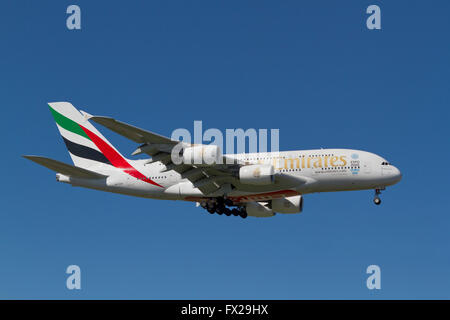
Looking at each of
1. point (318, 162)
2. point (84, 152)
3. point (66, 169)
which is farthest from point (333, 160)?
point (84, 152)

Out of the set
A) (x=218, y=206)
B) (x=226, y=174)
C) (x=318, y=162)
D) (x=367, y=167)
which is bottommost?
(x=218, y=206)

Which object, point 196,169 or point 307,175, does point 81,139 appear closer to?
point 196,169

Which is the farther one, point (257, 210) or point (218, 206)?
point (257, 210)

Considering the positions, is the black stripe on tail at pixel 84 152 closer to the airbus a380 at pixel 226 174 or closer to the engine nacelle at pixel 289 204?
the airbus a380 at pixel 226 174

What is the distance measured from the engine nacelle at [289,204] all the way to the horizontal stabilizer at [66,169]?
38.9 ft

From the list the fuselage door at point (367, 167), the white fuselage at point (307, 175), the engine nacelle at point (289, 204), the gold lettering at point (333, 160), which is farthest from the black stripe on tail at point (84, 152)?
the fuselage door at point (367, 167)

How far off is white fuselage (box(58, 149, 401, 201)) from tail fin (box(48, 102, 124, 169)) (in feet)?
14.2

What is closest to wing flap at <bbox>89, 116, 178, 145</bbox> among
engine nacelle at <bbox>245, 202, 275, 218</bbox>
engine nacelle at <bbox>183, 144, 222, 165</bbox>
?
engine nacelle at <bbox>183, 144, 222, 165</bbox>

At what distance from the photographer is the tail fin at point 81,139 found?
1890 inches

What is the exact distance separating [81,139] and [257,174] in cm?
1513

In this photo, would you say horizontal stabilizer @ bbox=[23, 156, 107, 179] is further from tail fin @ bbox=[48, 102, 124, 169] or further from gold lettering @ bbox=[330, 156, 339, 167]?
gold lettering @ bbox=[330, 156, 339, 167]

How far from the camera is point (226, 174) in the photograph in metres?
42.9
